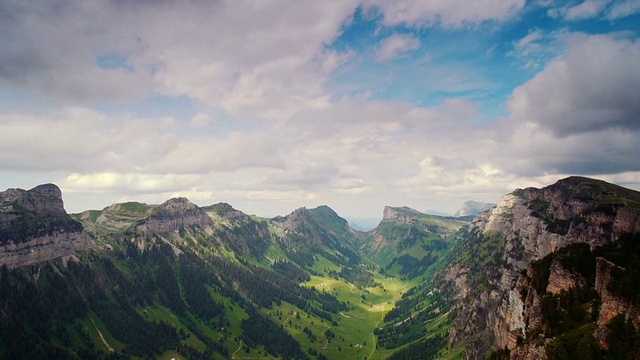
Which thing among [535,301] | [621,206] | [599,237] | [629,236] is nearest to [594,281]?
[535,301]

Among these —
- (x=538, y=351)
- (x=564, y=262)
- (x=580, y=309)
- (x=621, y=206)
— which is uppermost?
(x=621, y=206)

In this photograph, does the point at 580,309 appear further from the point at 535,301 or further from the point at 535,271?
the point at 535,271

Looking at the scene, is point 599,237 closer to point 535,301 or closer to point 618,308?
point 535,301

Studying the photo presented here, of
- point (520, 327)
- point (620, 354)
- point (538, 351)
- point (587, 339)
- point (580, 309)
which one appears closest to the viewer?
point (620, 354)

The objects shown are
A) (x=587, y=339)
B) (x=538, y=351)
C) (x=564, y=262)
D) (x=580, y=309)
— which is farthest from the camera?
(x=564, y=262)

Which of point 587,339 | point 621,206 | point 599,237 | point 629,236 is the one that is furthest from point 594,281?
point 621,206

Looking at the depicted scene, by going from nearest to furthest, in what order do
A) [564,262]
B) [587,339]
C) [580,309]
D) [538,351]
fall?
[587,339], [538,351], [580,309], [564,262]

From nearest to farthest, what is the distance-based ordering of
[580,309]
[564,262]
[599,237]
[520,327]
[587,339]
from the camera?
1. [587,339]
2. [580,309]
3. [564,262]
4. [520,327]
5. [599,237]

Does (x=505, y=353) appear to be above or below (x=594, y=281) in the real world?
below

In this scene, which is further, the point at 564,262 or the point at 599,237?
the point at 599,237
